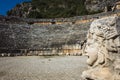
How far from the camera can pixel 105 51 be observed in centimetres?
417

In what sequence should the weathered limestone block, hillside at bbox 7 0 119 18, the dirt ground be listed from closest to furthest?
the weathered limestone block
the dirt ground
hillside at bbox 7 0 119 18

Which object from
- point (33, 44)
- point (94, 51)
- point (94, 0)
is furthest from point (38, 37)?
point (94, 0)

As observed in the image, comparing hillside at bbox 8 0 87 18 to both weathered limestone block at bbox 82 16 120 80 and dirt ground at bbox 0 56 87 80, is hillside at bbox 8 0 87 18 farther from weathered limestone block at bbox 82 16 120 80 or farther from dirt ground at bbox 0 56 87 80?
weathered limestone block at bbox 82 16 120 80

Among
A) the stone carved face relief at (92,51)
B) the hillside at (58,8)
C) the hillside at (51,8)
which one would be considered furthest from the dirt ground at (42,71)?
the hillside at (51,8)

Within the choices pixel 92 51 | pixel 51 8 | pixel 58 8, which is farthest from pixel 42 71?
pixel 51 8

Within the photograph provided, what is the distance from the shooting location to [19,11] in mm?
45906

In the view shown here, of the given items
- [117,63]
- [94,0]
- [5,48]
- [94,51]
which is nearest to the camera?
[117,63]

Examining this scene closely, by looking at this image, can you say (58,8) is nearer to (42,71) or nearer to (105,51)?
(42,71)

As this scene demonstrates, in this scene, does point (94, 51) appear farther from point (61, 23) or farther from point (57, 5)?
point (57, 5)

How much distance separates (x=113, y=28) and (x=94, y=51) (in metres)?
0.69

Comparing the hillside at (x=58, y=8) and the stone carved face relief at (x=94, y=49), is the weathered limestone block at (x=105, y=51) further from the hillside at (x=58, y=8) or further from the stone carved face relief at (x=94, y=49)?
the hillside at (x=58, y=8)

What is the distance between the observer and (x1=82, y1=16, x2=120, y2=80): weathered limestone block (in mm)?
4020

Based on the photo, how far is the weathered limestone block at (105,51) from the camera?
4.02 meters

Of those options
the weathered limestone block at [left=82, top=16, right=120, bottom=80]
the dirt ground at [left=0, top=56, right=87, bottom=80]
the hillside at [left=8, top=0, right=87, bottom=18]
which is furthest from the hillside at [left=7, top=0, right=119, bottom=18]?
the weathered limestone block at [left=82, top=16, right=120, bottom=80]
